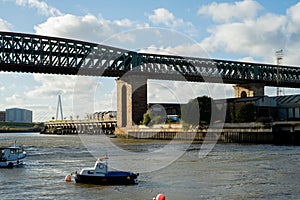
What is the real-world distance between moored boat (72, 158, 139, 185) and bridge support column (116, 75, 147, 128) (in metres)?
110

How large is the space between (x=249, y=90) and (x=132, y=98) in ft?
161

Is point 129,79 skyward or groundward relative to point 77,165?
skyward

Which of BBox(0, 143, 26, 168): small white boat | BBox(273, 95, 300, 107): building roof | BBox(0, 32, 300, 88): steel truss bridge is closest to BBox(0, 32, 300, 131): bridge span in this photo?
BBox(0, 32, 300, 88): steel truss bridge

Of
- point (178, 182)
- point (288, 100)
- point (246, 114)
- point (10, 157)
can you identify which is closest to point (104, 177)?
point (178, 182)

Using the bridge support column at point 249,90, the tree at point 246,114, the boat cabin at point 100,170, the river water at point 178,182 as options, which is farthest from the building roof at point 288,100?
the boat cabin at point 100,170

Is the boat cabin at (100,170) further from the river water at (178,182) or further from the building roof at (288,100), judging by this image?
the building roof at (288,100)

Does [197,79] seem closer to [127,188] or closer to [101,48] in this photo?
[101,48]

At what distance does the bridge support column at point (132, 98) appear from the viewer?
15062 centimetres

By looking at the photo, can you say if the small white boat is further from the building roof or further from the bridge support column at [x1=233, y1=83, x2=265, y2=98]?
the bridge support column at [x1=233, y1=83, x2=265, y2=98]

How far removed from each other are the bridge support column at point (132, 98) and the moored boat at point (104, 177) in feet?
359

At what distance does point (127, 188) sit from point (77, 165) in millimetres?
19738

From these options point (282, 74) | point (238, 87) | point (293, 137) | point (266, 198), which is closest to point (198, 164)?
point (266, 198)

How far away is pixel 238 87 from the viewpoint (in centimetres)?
17938

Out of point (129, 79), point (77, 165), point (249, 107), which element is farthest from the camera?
point (129, 79)
